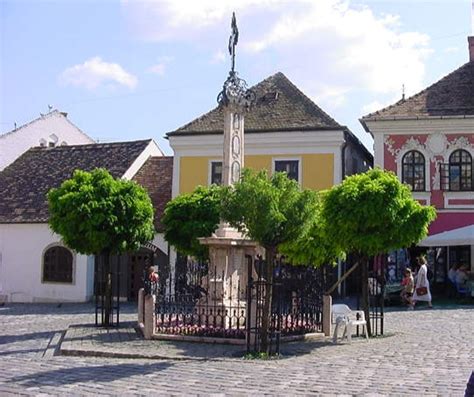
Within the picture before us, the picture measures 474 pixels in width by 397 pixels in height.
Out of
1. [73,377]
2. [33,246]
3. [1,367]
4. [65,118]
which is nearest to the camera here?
[73,377]

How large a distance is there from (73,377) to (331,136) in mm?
18975

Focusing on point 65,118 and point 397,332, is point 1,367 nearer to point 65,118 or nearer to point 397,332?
point 397,332

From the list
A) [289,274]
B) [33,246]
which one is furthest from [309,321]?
[33,246]

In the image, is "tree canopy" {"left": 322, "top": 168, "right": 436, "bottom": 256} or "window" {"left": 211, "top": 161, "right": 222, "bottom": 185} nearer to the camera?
"tree canopy" {"left": 322, "top": 168, "right": 436, "bottom": 256}

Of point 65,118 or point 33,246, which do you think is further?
point 65,118

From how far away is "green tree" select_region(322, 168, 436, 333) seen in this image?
13742 millimetres

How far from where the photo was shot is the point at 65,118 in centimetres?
3644

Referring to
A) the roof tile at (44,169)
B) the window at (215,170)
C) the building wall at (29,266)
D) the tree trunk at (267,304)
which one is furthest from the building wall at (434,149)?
the tree trunk at (267,304)

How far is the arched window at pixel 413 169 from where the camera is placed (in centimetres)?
2591

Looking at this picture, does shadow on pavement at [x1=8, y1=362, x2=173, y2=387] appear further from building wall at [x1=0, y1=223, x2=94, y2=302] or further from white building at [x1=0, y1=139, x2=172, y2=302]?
building wall at [x1=0, y1=223, x2=94, y2=302]

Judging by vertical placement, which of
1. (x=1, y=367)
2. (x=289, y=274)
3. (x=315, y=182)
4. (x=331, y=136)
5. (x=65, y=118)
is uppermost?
(x=65, y=118)

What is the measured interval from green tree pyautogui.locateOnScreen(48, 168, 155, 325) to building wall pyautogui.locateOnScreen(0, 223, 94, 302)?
11.5 meters

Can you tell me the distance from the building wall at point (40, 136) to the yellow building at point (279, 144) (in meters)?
8.61

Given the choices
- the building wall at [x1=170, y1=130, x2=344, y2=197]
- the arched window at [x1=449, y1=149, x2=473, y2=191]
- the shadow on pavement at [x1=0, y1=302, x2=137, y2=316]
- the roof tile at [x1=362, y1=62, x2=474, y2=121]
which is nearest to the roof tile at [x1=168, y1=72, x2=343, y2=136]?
the building wall at [x1=170, y1=130, x2=344, y2=197]
